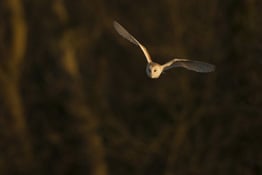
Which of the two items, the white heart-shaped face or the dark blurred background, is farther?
the dark blurred background

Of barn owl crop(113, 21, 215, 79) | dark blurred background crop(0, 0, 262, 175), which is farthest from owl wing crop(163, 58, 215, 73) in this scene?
dark blurred background crop(0, 0, 262, 175)

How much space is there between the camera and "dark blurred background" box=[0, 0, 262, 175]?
25.3 feet

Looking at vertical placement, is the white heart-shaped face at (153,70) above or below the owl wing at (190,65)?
above

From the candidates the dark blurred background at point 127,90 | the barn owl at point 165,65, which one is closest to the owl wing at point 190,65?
the barn owl at point 165,65

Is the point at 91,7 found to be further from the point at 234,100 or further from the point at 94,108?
the point at 234,100

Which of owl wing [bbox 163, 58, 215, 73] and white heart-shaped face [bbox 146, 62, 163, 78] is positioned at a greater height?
white heart-shaped face [bbox 146, 62, 163, 78]

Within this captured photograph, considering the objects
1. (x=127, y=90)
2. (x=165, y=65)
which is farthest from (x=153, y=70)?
(x=127, y=90)

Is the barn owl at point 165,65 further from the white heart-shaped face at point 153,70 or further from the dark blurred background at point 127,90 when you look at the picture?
the dark blurred background at point 127,90

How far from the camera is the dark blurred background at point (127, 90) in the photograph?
25.3 feet

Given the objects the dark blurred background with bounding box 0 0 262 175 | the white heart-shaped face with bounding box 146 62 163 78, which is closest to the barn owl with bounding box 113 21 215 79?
the white heart-shaped face with bounding box 146 62 163 78

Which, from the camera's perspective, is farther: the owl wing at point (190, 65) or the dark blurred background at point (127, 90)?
the dark blurred background at point (127, 90)

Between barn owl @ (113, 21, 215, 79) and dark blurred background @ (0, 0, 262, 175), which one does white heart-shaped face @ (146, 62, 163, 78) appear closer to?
barn owl @ (113, 21, 215, 79)

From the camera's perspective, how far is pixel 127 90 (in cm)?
905

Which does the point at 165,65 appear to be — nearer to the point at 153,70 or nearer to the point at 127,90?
the point at 153,70
